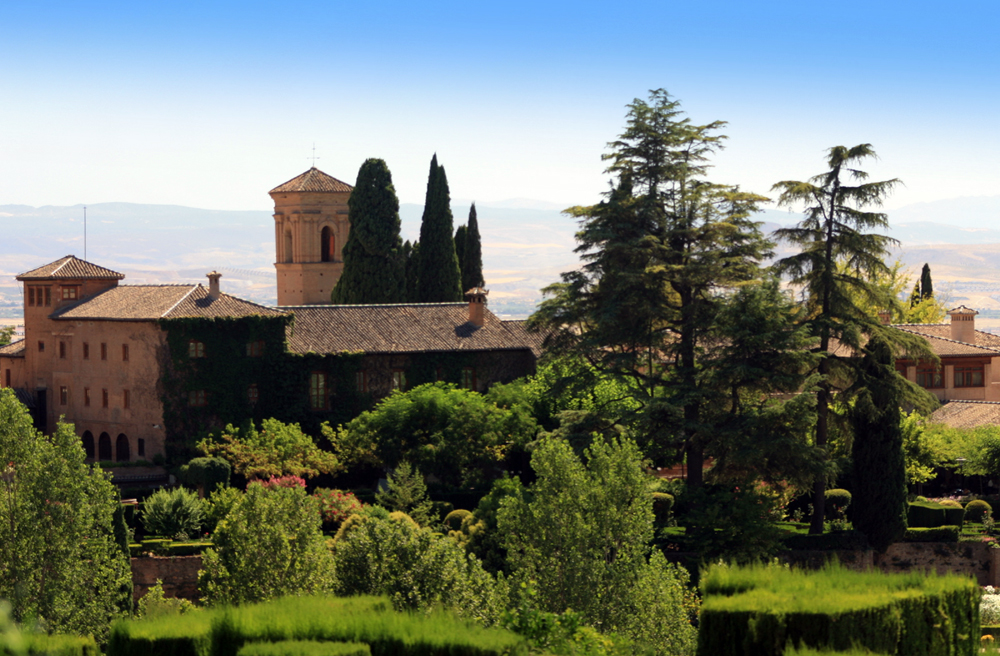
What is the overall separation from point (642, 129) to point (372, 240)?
2505cm

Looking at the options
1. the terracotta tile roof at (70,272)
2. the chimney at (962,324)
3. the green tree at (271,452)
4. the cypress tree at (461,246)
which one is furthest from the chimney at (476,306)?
the chimney at (962,324)

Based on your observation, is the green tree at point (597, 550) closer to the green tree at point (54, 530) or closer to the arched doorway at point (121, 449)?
the green tree at point (54, 530)

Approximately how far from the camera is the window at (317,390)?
1962 inches

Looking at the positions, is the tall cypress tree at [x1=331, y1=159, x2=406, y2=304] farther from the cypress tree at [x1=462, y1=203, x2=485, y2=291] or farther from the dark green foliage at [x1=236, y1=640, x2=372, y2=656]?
the dark green foliage at [x1=236, y1=640, x2=372, y2=656]

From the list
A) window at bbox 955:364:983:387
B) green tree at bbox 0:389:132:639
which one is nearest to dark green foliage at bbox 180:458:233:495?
green tree at bbox 0:389:132:639

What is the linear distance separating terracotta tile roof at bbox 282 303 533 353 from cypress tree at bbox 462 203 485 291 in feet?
49.8

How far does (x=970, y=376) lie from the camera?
188ft

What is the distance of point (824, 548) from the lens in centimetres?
3978

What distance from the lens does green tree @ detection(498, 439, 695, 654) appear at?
25.7 m

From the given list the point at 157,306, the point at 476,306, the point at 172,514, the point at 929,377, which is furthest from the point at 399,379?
the point at 929,377

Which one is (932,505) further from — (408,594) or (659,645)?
(408,594)

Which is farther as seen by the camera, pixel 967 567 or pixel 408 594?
pixel 967 567

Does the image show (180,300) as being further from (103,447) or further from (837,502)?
(837,502)

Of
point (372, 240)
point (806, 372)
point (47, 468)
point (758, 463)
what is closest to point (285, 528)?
point (47, 468)
